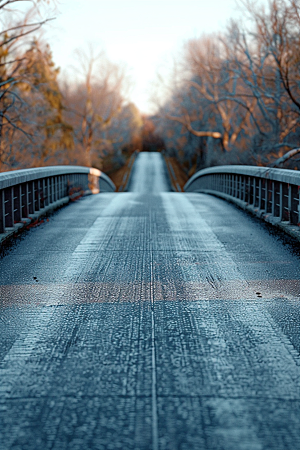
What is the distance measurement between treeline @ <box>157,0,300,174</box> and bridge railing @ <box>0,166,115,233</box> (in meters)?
7.11

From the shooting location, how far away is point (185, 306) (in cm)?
540

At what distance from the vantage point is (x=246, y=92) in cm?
4544

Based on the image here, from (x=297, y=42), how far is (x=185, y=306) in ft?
68.2

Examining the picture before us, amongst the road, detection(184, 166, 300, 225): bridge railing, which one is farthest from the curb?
the road

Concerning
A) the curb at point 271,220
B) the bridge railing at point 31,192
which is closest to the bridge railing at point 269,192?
the curb at point 271,220

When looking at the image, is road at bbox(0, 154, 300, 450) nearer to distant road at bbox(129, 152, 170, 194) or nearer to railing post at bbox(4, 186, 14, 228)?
railing post at bbox(4, 186, 14, 228)

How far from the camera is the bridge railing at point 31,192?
9680 mm

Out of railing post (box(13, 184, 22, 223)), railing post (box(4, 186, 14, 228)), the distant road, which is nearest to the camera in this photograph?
railing post (box(4, 186, 14, 228))

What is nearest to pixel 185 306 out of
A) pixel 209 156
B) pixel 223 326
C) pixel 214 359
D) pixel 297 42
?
pixel 223 326

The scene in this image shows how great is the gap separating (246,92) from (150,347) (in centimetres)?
4352

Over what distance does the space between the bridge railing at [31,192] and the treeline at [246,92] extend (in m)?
7.11

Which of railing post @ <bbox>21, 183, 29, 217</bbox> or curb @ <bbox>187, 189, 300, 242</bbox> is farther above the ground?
railing post @ <bbox>21, 183, 29, 217</bbox>

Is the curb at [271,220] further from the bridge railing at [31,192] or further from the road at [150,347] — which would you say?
the bridge railing at [31,192]

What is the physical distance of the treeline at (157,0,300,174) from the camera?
24.0 metres
